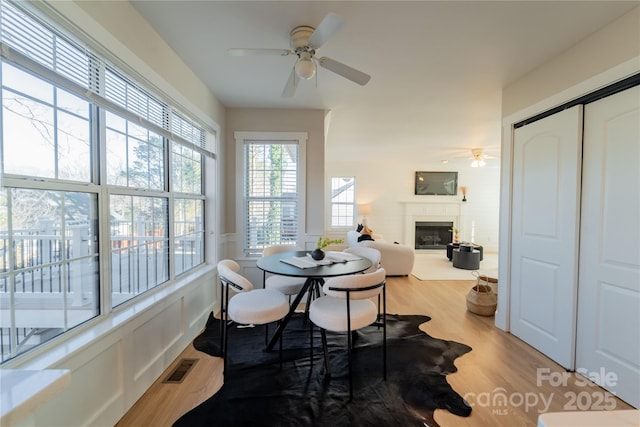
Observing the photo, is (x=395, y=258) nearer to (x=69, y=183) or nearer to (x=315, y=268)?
(x=315, y=268)

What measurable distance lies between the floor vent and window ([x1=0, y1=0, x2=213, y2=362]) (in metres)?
0.68

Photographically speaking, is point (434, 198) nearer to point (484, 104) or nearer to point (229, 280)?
point (484, 104)

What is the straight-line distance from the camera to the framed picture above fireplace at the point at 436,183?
7.99 metres

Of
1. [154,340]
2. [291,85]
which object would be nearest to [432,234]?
[291,85]

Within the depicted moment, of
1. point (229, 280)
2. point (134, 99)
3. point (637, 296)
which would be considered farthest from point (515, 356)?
point (134, 99)

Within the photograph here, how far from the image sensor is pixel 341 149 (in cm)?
639

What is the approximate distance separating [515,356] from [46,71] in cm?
370

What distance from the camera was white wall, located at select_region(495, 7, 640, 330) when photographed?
1.84 meters

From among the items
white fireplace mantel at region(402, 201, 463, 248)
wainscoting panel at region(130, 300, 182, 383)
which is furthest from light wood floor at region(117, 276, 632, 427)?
white fireplace mantel at region(402, 201, 463, 248)

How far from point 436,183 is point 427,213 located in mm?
925

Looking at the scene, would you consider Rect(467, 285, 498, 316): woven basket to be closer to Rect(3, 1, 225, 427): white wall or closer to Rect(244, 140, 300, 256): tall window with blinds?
Rect(244, 140, 300, 256): tall window with blinds

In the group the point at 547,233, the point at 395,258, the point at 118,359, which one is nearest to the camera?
the point at 118,359

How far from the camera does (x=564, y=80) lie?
89.4 inches

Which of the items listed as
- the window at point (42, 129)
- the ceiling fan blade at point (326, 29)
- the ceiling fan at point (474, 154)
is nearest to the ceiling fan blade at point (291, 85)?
the ceiling fan blade at point (326, 29)
